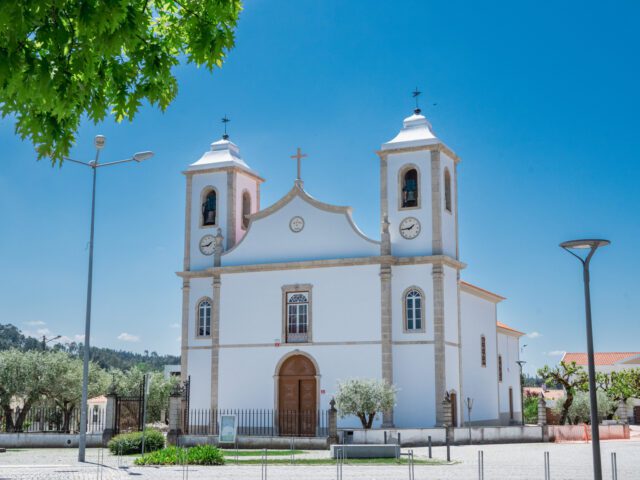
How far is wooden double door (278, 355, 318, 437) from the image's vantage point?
118ft

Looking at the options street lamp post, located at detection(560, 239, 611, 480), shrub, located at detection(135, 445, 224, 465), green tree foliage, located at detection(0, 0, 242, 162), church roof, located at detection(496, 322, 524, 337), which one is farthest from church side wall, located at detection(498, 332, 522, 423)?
green tree foliage, located at detection(0, 0, 242, 162)

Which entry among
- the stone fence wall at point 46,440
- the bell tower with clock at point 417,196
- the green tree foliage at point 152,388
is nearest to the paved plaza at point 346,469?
the stone fence wall at point 46,440

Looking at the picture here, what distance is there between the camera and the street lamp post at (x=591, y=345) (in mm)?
13398

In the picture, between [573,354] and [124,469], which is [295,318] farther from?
[573,354]

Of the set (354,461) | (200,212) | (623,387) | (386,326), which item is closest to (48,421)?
(200,212)

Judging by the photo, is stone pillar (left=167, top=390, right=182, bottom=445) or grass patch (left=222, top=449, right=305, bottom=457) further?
stone pillar (left=167, top=390, right=182, bottom=445)

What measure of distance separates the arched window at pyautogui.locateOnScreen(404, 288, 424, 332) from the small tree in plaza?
367cm

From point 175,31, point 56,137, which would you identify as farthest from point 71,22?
point 175,31

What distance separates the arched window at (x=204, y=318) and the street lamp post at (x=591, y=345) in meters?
27.1

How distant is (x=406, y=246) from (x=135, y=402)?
13.5 metres

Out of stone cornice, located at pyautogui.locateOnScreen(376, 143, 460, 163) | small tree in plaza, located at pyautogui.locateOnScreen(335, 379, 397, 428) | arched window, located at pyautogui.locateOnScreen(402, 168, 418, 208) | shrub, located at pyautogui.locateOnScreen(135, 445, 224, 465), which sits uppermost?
stone cornice, located at pyautogui.locateOnScreen(376, 143, 460, 163)

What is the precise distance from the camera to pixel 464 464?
76.8 ft

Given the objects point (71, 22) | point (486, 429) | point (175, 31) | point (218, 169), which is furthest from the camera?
point (218, 169)

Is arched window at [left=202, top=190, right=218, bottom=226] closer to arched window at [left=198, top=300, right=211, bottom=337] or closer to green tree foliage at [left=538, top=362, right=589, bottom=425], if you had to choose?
arched window at [left=198, top=300, right=211, bottom=337]
